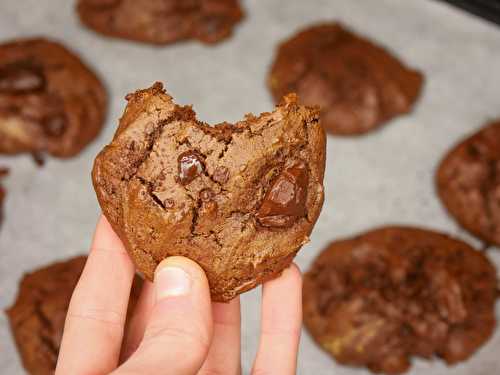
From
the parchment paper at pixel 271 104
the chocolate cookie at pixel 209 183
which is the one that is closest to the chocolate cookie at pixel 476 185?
the parchment paper at pixel 271 104

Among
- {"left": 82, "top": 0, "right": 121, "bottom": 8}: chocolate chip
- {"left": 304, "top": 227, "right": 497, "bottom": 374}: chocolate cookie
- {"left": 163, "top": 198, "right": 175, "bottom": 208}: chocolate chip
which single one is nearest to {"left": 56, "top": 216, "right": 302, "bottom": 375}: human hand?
{"left": 163, "top": 198, "right": 175, "bottom": 208}: chocolate chip

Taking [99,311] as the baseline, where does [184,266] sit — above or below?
above

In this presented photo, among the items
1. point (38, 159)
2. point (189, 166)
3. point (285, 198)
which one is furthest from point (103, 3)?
point (285, 198)

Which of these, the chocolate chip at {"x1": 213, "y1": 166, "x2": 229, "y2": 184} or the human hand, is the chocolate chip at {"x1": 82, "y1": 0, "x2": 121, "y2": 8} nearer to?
the human hand

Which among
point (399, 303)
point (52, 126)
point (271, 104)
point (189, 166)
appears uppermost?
point (189, 166)

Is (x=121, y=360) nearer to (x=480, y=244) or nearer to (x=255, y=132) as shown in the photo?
(x=255, y=132)

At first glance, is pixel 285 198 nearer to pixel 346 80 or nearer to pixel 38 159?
pixel 346 80

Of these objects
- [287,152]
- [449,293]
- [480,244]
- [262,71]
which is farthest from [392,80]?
[287,152]
